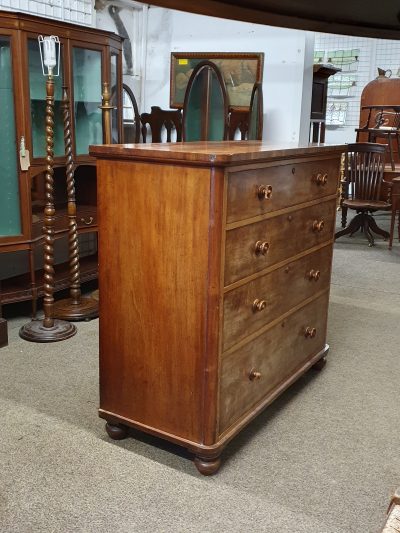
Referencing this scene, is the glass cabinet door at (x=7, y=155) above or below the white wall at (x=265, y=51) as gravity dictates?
below

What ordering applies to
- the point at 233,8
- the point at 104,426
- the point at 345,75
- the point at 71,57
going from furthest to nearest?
the point at 345,75 → the point at 71,57 → the point at 104,426 → the point at 233,8

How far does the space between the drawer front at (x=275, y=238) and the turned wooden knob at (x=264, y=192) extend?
10cm

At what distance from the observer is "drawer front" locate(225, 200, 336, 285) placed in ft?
6.54

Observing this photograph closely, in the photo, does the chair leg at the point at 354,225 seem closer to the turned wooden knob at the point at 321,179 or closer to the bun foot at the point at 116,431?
the turned wooden knob at the point at 321,179

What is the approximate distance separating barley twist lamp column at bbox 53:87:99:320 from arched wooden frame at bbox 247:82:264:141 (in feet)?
6.84

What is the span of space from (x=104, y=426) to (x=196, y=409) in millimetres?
554

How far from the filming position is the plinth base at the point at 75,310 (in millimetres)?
3654

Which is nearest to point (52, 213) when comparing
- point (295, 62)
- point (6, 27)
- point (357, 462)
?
point (6, 27)

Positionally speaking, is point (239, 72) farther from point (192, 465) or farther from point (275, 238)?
point (192, 465)

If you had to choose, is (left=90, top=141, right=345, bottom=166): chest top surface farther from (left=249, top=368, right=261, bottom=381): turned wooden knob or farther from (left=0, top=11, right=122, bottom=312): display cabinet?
(left=0, top=11, right=122, bottom=312): display cabinet

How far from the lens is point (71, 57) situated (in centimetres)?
383

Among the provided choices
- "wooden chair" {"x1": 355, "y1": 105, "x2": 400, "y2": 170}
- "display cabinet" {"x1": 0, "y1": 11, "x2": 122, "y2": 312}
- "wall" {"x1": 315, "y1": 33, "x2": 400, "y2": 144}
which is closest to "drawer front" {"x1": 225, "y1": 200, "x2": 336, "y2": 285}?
"display cabinet" {"x1": 0, "y1": 11, "x2": 122, "y2": 312}

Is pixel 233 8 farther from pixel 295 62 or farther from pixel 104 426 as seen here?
pixel 295 62

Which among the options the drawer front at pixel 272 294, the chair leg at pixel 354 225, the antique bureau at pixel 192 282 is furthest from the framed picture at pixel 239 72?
the antique bureau at pixel 192 282
